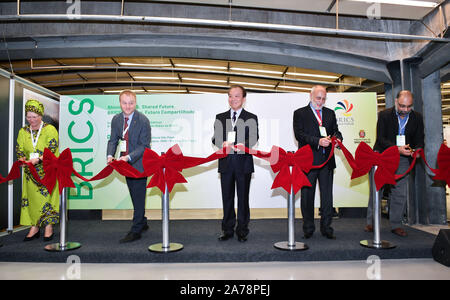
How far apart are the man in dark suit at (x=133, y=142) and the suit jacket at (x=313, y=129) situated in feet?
5.19

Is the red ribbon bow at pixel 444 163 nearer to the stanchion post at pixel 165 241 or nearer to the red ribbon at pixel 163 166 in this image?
the red ribbon at pixel 163 166

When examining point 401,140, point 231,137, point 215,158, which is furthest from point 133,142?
point 401,140

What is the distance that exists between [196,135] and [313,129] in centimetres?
183

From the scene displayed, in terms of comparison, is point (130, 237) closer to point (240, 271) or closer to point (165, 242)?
point (165, 242)

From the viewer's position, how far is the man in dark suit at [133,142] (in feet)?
10.2

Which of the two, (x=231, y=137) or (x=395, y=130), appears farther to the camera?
(x=395, y=130)

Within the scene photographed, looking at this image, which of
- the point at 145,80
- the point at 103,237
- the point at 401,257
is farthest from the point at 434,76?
the point at 145,80

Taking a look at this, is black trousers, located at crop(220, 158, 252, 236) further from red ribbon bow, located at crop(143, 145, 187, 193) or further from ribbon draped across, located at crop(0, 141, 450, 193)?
red ribbon bow, located at crop(143, 145, 187, 193)

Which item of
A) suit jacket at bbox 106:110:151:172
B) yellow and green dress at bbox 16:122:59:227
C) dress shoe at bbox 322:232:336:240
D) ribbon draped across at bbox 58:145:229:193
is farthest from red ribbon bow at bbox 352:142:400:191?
yellow and green dress at bbox 16:122:59:227

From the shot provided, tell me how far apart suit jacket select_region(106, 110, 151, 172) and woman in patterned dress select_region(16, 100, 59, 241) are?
0.67 meters

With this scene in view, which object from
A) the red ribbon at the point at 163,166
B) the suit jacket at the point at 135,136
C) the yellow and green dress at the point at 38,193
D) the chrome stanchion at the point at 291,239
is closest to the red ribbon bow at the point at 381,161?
the chrome stanchion at the point at 291,239

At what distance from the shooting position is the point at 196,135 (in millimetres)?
4414

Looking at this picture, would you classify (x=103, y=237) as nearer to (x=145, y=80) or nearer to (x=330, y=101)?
(x=330, y=101)

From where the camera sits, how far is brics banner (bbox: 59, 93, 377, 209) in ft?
14.3
